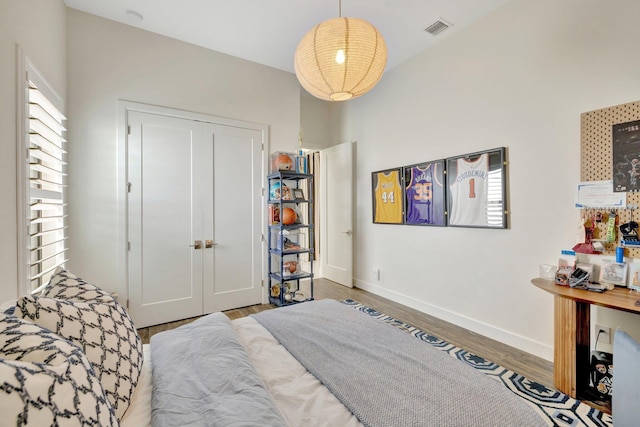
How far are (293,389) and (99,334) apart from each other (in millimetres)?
723

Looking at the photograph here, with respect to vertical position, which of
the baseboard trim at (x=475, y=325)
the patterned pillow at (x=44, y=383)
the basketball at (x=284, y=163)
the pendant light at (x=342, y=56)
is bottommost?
the baseboard trim at (x=475, y=325)

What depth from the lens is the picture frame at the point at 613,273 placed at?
1.89m

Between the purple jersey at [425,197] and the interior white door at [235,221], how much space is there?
191cm

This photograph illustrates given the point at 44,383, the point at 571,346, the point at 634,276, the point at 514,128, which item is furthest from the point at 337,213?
the point at 44,383

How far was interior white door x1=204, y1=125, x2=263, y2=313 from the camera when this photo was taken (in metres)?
3.26

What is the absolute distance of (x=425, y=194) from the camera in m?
3.28

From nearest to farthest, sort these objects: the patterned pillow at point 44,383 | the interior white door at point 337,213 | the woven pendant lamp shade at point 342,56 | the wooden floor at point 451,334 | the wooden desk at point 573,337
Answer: the patterned pillow at point 44,383, the woven pendant lamp shade at point 342,56, the wooden desk at point 573,337, the wooden floor at point 451,334, the interior white door at point 337,213

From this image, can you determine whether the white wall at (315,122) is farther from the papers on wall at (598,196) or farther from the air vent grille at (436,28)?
the papers on wall at (598,196)

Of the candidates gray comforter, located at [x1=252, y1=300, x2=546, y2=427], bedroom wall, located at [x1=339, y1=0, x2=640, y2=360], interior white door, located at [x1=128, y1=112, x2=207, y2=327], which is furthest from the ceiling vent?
gray comforter, located at [x1=252, y1=300, x2=546, y2=427]

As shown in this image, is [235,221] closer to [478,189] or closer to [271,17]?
[271,17]

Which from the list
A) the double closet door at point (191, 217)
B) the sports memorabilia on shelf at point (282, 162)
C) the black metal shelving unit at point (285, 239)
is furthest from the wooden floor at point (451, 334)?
the sports memorabilia on shelf at point (282, 162)

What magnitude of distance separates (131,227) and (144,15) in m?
2.09

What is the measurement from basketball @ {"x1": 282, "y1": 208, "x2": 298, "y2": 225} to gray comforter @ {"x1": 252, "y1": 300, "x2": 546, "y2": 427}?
1.86 meters

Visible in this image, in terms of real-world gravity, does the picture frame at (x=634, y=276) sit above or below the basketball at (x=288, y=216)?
below
